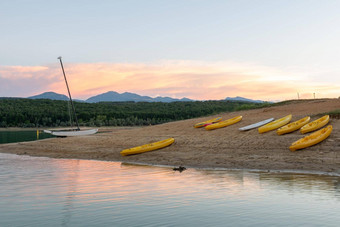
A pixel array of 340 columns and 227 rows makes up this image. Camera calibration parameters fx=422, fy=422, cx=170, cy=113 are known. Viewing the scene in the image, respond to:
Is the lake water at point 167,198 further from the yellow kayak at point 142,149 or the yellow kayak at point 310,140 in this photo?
the yellow kayak at point 142,149

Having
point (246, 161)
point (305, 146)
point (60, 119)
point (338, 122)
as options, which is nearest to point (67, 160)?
point (246, 161)

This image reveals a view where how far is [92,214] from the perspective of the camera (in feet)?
47.0

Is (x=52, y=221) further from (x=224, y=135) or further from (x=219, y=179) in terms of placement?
(x=224, y=135)

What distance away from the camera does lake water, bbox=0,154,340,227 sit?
1349 cm

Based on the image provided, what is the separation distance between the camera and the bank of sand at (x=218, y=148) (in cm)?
2375

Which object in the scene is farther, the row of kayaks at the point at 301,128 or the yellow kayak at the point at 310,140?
the row of kayaks at the point at 301,128

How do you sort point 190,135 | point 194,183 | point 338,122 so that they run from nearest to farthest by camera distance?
1. point 194,183
2. point 338,122
3. point 190,135

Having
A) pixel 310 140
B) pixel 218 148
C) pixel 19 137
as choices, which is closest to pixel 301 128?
pixel 310 140

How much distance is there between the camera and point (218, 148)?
1148 inches

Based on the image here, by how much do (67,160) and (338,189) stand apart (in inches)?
818

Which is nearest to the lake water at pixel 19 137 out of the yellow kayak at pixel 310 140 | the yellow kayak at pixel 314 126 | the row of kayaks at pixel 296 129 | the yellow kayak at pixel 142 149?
the yellow kayak at pixel 142 149

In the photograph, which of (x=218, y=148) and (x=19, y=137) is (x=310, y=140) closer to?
(x=218, y=148)

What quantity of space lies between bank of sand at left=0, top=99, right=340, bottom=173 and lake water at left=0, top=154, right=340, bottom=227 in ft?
7.04

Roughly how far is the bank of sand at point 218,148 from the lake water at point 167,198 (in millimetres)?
2145
